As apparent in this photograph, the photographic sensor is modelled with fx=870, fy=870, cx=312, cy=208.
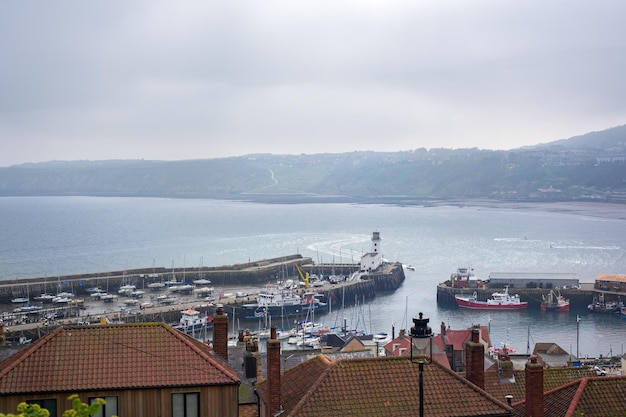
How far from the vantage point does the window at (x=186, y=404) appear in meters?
14.1

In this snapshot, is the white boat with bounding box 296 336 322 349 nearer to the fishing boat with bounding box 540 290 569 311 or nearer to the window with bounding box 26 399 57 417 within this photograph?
the fishing boat with bounding box 540 290 569 311

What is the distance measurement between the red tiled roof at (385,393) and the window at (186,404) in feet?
4.79

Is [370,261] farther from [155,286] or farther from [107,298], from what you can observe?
[107,298]

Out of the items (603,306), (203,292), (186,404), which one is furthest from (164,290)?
(186,404)

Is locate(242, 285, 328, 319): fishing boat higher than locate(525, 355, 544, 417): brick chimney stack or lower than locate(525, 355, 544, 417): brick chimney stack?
lower

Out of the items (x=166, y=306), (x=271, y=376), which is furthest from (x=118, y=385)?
(x=166, y=306)

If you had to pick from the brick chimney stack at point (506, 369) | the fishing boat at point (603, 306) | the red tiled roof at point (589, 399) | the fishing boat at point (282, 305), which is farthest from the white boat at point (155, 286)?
the red tiled roof at point (589, 399)

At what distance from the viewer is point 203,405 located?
14250 millimetres

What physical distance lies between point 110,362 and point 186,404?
1419 millimetres

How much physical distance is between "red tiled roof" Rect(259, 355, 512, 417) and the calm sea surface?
44502 mm

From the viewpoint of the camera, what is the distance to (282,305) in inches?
2815

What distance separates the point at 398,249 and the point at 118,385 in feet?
406

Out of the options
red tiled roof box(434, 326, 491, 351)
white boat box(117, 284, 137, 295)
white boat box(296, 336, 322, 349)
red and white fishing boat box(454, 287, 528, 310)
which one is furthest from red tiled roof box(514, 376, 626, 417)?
white boat box(117, 284, 137, 295)

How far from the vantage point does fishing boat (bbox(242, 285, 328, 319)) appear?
232ft
